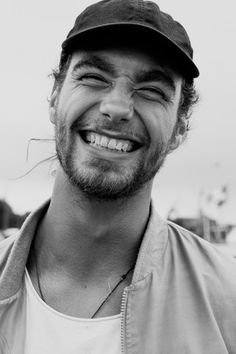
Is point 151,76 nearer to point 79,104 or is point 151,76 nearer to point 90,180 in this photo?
point 79,104

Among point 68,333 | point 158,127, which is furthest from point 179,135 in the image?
point 68,333

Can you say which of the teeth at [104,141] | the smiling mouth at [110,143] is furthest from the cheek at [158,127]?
the teeth at [104,141]

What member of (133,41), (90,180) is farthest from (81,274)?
(133,41)

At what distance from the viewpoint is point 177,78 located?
3258 mm

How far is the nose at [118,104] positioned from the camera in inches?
116

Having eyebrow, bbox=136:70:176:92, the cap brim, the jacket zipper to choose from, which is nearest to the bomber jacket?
the jacket zipper

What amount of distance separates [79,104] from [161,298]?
108 centimetres

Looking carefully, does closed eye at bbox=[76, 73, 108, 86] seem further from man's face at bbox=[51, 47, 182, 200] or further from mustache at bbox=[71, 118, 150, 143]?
mustache at bbox=[71, 118, 150, 143]

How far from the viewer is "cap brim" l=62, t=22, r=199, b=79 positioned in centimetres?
305

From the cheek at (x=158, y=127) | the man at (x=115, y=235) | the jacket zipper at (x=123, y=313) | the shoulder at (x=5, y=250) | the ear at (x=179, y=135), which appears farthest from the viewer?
the ear at (x=179, y=135)

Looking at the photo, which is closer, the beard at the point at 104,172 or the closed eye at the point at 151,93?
the beard at the point at 104,172

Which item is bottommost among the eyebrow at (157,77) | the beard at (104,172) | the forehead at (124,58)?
the beard at (104,172)

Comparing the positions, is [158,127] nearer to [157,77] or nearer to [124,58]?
[157,77]

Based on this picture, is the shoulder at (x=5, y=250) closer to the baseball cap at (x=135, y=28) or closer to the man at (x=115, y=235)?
the man at (x=115, y=235)
